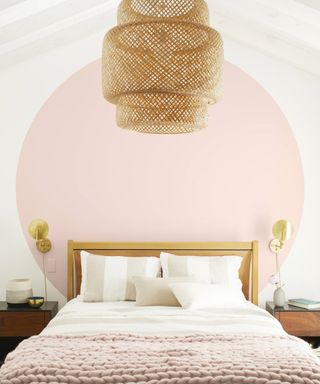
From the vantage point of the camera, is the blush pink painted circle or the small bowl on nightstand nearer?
the small bowl on nightstand

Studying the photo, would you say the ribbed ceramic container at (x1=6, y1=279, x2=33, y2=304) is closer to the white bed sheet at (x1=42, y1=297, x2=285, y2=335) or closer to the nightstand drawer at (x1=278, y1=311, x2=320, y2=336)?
the white bed sheet at (x1=42, y1=297, x2=285, y2=335)

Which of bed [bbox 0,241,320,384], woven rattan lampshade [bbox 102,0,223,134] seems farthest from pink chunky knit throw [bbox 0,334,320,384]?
woven rattan lampshade [bbox 102,0,223,134]

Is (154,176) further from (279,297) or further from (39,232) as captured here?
(279,297)

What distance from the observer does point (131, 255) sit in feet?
15.2

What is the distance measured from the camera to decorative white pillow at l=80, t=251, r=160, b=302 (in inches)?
167

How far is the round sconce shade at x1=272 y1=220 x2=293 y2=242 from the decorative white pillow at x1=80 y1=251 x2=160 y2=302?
101cm

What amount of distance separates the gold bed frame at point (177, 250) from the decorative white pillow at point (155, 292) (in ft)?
1.71

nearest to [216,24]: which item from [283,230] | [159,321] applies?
[283,230]

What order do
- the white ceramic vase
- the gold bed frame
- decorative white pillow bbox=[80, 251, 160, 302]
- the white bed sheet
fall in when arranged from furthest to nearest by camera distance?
the gold bed frame, the white ceramic vase, decorative white pillow bbox=[80, 251, 160, 302], the white bed sheet

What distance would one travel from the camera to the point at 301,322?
437 centimetres

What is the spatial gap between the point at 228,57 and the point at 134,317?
2.43 m

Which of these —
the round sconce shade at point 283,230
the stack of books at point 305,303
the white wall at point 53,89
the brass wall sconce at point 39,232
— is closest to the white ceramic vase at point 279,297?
the stack of books at point 305,303

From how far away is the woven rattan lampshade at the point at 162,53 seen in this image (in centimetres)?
227

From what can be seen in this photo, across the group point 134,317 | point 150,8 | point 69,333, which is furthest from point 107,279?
point 150,8
